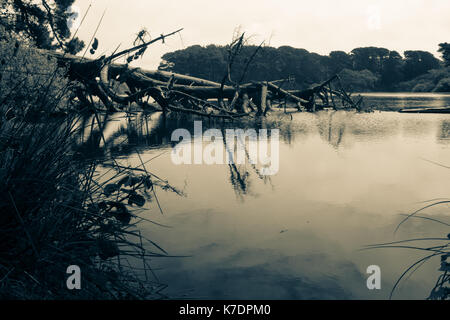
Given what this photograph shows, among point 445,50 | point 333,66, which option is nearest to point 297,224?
point 445,50

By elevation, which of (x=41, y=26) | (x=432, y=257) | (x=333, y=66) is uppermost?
(x=333, y=66)

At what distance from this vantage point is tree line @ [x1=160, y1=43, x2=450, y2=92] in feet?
191

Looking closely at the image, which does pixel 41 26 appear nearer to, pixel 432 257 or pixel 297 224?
pixel 297 224

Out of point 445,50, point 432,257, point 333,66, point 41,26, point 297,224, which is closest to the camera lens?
point 432,257

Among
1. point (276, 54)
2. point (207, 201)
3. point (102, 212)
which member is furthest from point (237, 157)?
point (276, 54)

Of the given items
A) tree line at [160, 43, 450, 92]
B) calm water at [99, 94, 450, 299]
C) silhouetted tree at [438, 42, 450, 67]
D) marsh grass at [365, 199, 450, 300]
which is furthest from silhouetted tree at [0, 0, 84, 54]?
silhouetted tree at [438, 42, 450, 67]

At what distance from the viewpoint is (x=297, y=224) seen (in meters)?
3.69

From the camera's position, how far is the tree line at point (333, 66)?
58281 mm

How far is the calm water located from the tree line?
40255 millimetres

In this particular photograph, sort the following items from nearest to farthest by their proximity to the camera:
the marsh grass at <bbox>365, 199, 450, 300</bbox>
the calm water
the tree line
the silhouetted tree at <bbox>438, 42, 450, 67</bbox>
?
1. the marsh grass at <bbox>365, 199, 450, 300</bbox>
2. the calm water
3. the tree line
4. the silhouetted tree at <bbox>438, 42, 450, 67</bbox>

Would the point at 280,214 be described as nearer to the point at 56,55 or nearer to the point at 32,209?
the point at 32,209

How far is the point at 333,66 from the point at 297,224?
78735 mm

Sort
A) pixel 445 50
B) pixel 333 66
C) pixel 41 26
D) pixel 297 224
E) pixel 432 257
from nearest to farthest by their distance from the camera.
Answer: pixel 432 257 → pixel 297 224 → pixel 41 26 → pixel 445 50 → pixel 333 66

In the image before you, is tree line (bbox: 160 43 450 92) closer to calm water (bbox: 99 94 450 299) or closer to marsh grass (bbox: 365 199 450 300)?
calm water (bbox: 99 94 450 299)
